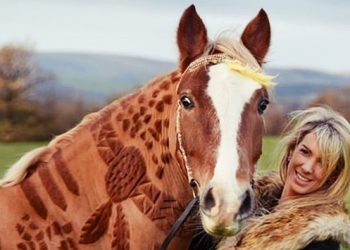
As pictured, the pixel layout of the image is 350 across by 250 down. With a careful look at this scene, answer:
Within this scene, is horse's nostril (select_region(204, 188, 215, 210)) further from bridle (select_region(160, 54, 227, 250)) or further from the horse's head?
bridle (select_region(160, 54, 227, 250))

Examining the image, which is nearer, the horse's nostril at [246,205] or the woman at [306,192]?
the horse's nostril at [246,205]

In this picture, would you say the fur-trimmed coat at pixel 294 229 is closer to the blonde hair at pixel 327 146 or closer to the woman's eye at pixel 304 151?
the blonde hair at pixel 327 146

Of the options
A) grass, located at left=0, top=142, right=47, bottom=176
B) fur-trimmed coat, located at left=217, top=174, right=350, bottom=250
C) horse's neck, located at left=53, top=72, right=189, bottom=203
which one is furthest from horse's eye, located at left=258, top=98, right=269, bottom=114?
grass, located at left=0, top=142, right=47, bottom=176

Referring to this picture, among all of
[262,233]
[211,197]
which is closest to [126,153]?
[211,197]

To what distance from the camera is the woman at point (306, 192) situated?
3.48 metres

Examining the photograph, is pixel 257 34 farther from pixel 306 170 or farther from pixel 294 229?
pixel 294 229

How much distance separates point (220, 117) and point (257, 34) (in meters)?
0.58

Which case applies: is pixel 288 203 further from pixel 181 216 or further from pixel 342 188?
pixel 181 216

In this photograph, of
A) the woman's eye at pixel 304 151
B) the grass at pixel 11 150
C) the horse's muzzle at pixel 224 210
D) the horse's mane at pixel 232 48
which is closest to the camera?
the horse's muzzle at pixel 224 210

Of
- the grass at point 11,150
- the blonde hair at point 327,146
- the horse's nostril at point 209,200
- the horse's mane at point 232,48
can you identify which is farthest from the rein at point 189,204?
the grass at point 11,150

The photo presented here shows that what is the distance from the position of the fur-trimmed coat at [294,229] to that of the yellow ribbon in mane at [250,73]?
30.0 inches

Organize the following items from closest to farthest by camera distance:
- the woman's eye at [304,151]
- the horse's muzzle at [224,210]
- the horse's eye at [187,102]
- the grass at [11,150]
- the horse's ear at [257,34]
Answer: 1. the horse's muzzle at [224,210]
2. the horse's eye at [187,102]
3. the horse's ear at [257,34]
4. the woman's eye at [304,151]
5. the grass at [11,150]

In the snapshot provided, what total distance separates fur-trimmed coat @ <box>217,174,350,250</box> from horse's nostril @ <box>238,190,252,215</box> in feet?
2.39

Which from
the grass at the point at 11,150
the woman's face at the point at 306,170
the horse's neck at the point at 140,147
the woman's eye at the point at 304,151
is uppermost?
the horse's neck at the point at 140,147
